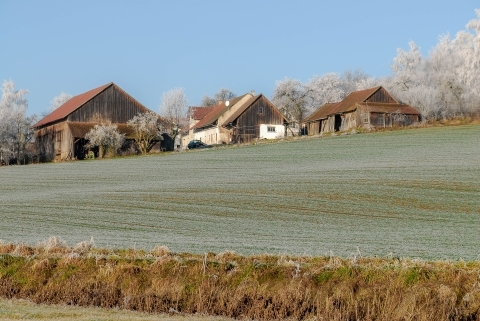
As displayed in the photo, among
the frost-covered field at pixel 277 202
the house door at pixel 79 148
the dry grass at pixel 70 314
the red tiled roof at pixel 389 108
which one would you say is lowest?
the dry grass at pixel 70 314

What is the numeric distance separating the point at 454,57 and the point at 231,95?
76.9 m

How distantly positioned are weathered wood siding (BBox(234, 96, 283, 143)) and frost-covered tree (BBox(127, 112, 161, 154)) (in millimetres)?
11250

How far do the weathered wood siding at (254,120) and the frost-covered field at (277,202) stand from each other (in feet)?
95.2

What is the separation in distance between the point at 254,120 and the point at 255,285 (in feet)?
225

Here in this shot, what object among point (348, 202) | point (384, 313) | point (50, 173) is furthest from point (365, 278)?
point (50, 173)

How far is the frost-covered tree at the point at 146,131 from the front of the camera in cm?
7088

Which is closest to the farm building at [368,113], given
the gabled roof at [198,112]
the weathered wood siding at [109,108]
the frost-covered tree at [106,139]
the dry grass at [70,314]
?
the weathered wood siding at [109,108]

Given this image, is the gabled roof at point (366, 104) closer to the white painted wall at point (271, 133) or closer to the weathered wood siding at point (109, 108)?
the white painted wall at point (271, 133)

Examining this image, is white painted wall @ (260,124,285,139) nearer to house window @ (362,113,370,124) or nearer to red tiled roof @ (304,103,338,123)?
red tiled roof @ (304,103,338,123)

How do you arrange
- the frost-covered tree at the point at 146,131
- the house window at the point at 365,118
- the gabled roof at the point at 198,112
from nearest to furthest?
Answer: the house window at the point at 365,118, the frost-covered tree at the point at 146,131, the gabled roof at the point at 198,112

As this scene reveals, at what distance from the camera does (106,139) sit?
223 ft

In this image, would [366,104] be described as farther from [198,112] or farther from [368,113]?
[198,112]

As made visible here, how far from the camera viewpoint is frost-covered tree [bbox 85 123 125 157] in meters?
67.7

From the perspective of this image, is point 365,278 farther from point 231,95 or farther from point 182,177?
point 231,95
